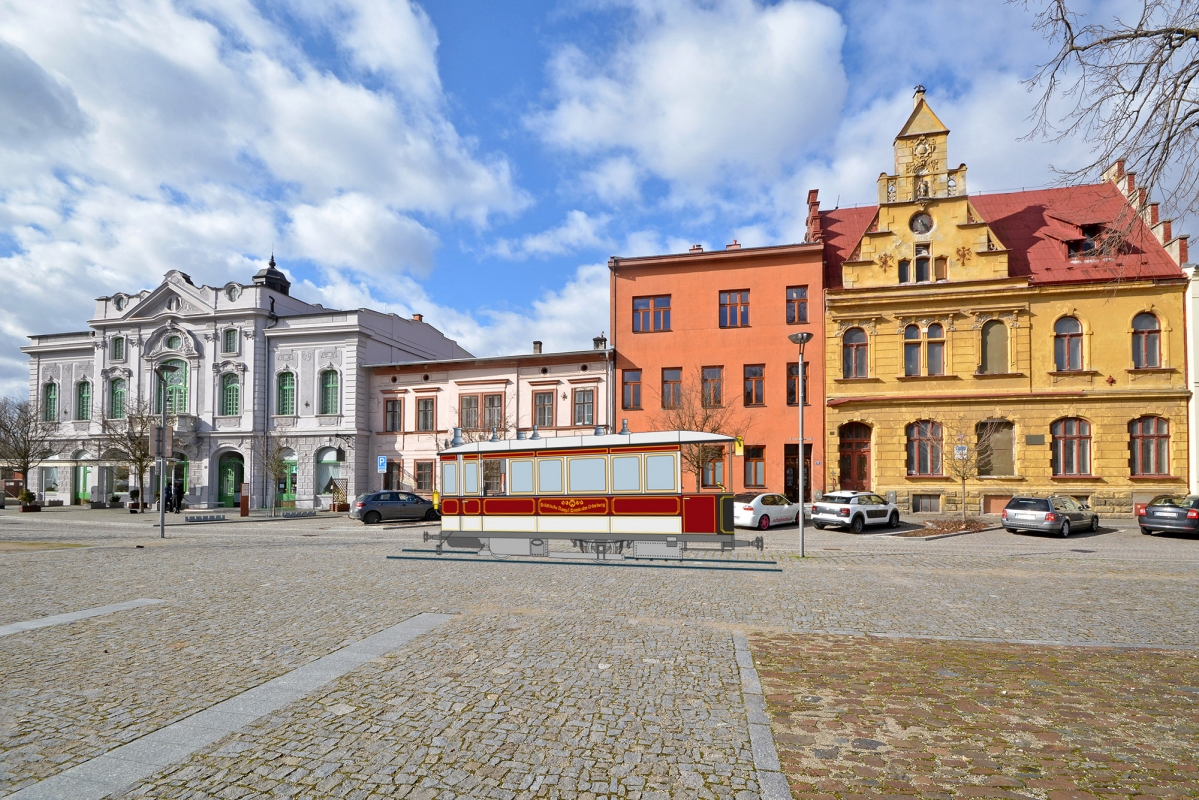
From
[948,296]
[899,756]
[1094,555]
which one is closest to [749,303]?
[948,296]

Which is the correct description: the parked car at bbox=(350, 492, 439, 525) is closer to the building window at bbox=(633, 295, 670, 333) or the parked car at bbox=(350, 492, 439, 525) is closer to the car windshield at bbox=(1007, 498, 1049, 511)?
the building window at bbox=(633, 295, 670, 333)

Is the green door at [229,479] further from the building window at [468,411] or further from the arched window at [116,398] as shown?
the building window at [468,411]

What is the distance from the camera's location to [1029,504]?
23.3 m

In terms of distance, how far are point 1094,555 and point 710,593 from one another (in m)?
12.8

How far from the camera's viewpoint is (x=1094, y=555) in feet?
57.7

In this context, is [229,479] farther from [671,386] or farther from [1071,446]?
[1071,446]

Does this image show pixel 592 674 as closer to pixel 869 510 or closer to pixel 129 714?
pixel 129 714

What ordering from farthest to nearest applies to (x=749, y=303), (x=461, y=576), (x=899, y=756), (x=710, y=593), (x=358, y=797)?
(x=749, y=303)
(x=461, y=576)
(x=710, y=593)
(x=899, y=756)
(x=358, y=797)

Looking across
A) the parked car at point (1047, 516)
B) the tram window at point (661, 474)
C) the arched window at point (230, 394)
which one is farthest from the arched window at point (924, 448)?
the arched window at point (230, 394)

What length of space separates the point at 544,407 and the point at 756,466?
446 inches

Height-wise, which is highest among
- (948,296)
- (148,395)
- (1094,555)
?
(948,296)

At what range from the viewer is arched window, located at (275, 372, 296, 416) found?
39953 millimetres

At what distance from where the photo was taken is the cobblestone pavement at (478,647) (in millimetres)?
4539

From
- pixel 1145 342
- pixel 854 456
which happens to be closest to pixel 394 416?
pixel 854 456
